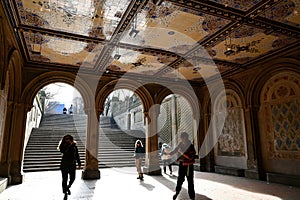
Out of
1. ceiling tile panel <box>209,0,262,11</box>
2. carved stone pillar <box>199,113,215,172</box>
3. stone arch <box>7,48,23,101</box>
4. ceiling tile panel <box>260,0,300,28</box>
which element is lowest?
carved stone pillar <box>199,113,215,172</box>

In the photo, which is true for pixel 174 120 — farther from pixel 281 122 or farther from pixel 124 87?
pixel 281 122

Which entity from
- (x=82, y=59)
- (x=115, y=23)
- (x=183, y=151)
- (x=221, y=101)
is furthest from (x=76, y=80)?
(x=221, y=101)

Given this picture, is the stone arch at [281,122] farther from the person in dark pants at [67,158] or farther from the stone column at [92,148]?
the person in dark pants at [67,158]

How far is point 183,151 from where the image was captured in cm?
468

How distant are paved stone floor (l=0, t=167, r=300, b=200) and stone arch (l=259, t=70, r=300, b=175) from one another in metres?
0.80

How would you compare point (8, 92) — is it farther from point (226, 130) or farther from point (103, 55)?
point (226, 130)

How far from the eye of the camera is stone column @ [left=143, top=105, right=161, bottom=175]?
8812 mm


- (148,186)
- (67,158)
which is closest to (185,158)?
(148,186)

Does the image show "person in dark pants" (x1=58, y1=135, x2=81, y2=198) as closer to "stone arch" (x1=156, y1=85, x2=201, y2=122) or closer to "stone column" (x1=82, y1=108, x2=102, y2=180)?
"stone column" (x1=82, y1=108, x2=102, y2=180)

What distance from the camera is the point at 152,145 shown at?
9.20 metres

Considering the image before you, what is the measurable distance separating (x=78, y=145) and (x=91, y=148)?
4.74 m

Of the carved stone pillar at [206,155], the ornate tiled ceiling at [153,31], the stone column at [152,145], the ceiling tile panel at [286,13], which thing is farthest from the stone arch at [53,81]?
the ceiling tile panel at [286,13]

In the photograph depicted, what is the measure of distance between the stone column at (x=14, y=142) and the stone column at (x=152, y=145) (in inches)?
170

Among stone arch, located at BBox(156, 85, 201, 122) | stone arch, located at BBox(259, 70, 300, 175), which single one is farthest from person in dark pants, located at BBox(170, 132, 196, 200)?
stone arch, located at BBox(156, 85, 201, 122)
